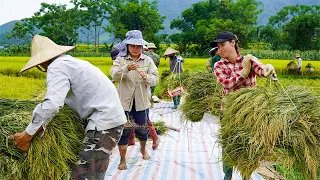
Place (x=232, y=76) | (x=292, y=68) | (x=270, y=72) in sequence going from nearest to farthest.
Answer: (x=270, y=72)
(x=232, y=76)
(x=292, y=68)

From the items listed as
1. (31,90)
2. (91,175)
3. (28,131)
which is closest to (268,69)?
(91,175)

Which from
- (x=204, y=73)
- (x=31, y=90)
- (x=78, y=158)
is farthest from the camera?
(x=31, y=90)

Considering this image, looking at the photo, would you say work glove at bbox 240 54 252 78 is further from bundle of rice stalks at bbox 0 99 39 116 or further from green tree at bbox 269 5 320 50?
green tree at bbox 269 5 320 50

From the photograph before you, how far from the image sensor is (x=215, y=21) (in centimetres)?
3875

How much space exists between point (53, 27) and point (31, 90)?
3237 cm

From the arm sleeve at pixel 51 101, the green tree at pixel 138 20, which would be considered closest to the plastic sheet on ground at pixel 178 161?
the arm sleeve at pixel 51 101

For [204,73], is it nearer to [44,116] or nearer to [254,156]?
[254,156]

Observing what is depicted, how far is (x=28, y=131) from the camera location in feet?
6.59

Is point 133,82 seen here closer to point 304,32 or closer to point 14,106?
point 14,106

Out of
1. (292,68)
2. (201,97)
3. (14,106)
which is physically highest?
(14,106)

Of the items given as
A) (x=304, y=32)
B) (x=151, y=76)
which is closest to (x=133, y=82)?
(x=151, y=76)

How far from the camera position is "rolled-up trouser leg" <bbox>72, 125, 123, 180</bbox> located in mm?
2275

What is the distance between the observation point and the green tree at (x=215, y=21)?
125 ft

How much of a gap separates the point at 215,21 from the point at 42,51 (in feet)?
124
